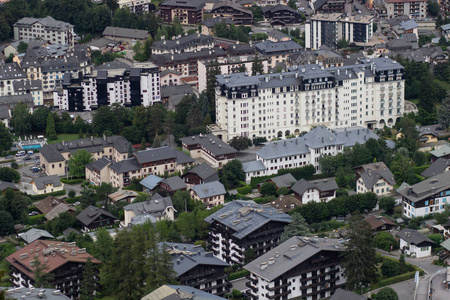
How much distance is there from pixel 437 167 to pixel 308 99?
19.4 meters

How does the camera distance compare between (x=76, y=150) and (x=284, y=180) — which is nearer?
(x=284, y=180)

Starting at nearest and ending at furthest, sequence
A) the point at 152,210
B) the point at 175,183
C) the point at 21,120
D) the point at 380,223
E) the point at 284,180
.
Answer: the point at 380,223 < the point at 152,210 < the point at 175,183 < the point at 284,180 < the point at 21,120

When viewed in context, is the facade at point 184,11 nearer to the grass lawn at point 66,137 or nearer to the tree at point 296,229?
the grass lawn at point 66,137

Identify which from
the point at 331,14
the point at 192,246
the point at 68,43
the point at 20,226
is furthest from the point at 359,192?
the point at 68,43

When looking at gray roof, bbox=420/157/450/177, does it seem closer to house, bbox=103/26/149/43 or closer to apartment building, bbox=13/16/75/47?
house, bbox=103/26/149/43

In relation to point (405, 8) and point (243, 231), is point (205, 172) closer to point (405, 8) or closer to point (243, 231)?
point (243, 231)

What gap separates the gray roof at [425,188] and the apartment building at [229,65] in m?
38.9

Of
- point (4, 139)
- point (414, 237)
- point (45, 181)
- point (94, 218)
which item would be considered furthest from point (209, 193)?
point (4, 139)

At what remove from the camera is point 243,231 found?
99750mm

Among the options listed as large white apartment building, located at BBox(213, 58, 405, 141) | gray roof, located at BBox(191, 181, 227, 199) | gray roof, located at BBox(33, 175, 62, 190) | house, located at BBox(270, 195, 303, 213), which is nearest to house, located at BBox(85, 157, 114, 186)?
gray roof, located at BBox(33, 175, 62, 190)

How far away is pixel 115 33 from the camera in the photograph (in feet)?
542

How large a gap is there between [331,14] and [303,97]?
36.6m

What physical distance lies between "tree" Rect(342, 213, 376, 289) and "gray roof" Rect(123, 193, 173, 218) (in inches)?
867

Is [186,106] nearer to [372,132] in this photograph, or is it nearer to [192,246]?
[372,132]
